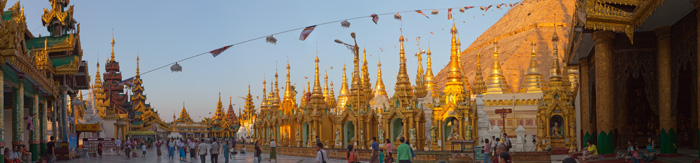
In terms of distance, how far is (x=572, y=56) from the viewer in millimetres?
27531

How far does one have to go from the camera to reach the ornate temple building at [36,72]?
18.9 m

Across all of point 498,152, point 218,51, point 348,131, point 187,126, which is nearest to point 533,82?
point 348,131

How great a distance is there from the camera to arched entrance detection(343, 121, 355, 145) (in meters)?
39.4

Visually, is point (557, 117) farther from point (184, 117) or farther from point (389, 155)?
point (184, 117)

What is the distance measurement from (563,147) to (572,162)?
2910 cm

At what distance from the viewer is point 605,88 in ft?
63.0

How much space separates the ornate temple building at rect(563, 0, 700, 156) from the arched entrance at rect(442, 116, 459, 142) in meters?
8.68

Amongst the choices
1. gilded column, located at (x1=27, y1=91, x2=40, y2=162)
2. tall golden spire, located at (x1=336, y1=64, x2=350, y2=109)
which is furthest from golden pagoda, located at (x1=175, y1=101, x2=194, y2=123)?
gilded column, located at (x1=27, y1=91, x2=40, y2=162)

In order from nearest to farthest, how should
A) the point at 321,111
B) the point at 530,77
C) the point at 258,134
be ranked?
the point at 321,111, the point at 530,77, the point at 258,134

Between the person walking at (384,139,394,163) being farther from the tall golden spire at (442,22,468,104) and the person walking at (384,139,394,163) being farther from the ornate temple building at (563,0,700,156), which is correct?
the tall golden spire at (442,22,468,104)

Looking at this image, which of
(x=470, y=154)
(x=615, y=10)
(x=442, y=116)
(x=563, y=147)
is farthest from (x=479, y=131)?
(x=615, y=10)

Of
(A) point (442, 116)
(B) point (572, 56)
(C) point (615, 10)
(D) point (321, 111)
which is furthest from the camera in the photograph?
(D) point (321, 111)

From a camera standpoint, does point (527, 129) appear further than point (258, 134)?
No

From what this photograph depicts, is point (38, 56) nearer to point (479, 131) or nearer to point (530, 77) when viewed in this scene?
point (479, 131)
